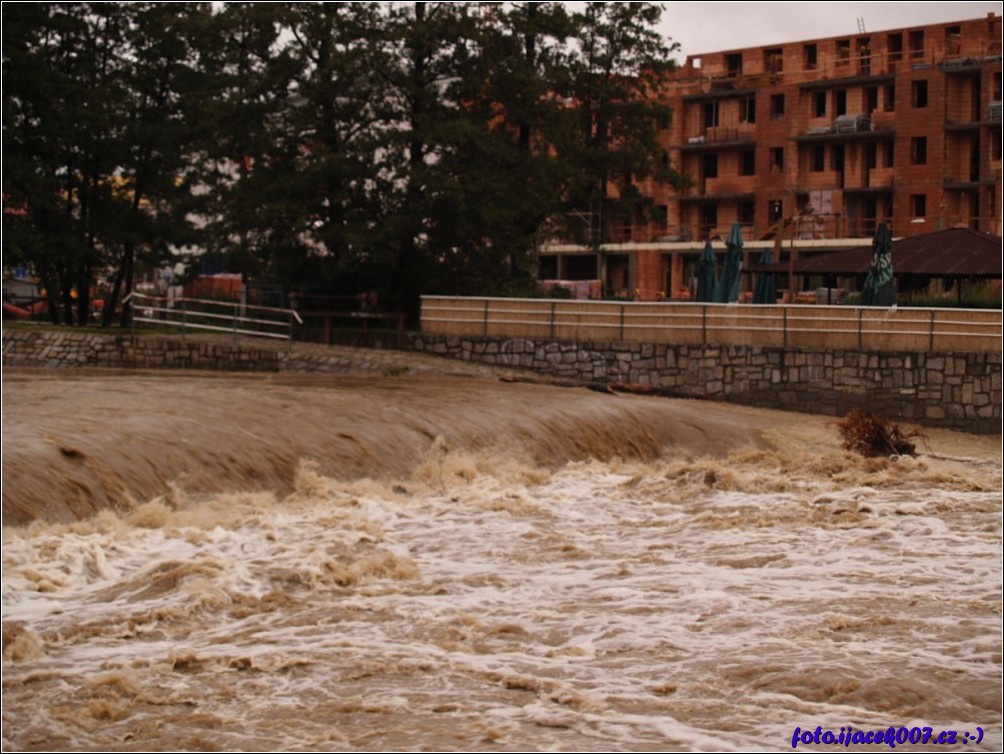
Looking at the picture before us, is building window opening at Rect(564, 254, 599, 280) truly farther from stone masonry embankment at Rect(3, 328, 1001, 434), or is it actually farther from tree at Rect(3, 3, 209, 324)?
stone masonry embankment at Rect(3, 328, 1001, 434)

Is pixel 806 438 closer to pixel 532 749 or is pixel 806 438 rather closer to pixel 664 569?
pixel 664 569

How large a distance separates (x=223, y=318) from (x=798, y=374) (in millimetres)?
13132

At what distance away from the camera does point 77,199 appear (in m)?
35.5

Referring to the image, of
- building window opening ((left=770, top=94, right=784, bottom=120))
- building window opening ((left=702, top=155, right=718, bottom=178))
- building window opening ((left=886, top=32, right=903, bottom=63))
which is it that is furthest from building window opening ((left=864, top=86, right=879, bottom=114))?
building window opening ((left=702, top=155, right=718, bottom=178))

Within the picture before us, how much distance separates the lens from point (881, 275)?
86.9ft

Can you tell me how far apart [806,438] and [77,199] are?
2007 cm

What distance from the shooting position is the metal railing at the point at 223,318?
103 feet

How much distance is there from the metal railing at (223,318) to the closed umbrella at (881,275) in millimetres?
11750

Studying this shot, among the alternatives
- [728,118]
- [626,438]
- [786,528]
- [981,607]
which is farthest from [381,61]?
[981,607]

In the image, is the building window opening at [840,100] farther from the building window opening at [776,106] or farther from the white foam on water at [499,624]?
the white foam on water at [499,624]

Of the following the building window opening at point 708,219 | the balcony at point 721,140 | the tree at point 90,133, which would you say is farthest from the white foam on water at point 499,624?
the building window opening at point 708,219

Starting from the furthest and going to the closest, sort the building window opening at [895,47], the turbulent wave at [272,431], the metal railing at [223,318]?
the metal railing at [223,318], the building window opening at [895,47], the turbulent wave at [272,431]

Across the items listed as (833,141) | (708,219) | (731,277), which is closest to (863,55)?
(833,141)

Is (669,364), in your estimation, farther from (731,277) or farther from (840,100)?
(840,100)
